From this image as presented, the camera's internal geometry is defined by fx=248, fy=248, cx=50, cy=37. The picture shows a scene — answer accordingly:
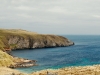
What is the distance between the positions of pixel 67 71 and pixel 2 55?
2476 inches

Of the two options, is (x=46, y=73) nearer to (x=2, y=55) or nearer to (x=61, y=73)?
(x=61, y=73)

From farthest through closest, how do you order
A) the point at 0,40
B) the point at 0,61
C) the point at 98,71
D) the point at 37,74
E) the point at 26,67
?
the point at 0,40
the point at 26,67
the point at 0,61
the point at 37,74
the point at 98,71

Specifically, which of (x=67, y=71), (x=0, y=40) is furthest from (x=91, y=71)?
(x=0, y=40)

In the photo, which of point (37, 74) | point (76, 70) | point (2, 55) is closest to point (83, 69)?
point (76, 70)

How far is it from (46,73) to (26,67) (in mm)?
60447

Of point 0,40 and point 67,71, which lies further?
point 0,40

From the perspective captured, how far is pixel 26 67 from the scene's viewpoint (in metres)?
109

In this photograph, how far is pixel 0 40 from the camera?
7800 inches

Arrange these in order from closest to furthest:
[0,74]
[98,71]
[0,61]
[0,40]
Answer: [98,71] → [0,74] → [0,61] → [0,40]

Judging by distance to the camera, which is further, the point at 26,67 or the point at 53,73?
the point at 26,67

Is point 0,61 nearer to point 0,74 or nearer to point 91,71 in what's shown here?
point 0,74

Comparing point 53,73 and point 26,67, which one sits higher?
point 53,73

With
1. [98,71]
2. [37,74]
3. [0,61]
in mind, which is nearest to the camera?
[98,71]

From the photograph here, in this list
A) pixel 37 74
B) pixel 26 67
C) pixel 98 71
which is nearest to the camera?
pixel 98 71
